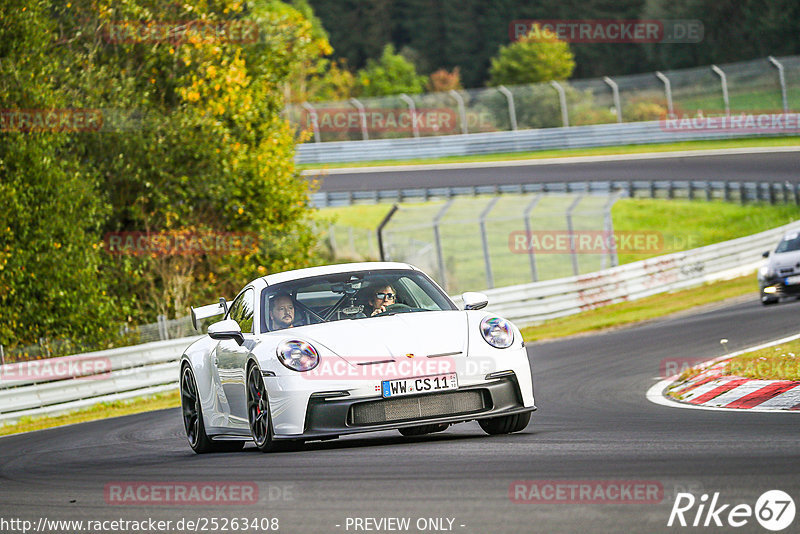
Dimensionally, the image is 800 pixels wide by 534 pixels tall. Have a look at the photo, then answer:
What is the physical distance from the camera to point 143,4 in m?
25.1

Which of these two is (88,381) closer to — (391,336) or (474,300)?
(474,300)

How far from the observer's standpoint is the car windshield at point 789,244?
69.6 ft

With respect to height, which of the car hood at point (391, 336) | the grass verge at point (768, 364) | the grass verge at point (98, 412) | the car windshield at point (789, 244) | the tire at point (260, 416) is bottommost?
the grass verge at point (98, 412)

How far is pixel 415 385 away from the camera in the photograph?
802 cm

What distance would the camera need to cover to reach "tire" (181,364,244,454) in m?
10.1

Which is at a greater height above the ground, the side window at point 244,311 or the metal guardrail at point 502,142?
the side window at point 244,311

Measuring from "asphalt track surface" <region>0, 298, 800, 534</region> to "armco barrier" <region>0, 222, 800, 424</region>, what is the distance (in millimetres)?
6654

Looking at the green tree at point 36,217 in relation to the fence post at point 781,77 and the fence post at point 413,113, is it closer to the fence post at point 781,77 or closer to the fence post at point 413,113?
the fence post at point 781,77

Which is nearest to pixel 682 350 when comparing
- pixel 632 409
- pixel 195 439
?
pixel 632 409

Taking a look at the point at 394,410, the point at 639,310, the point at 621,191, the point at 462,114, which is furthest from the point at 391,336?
the point at 462,114

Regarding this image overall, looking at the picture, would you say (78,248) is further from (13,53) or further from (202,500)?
(202,500)

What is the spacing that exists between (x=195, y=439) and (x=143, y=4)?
16.7 metres

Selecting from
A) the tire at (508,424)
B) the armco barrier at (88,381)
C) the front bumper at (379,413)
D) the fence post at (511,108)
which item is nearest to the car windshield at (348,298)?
the tire at (508,424)

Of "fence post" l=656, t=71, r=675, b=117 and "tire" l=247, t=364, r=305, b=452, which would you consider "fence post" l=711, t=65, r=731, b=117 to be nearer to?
"fence post" l=656, t=71, r=675, b=117
